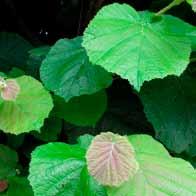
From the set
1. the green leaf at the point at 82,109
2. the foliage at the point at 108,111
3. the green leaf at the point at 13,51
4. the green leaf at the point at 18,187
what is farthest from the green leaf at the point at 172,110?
the green leaf at the point at 13,51

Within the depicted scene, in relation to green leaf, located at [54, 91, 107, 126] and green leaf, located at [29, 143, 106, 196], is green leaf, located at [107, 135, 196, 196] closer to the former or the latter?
green leaf, located at [29, 143, 106, 196]

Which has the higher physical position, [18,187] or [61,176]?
[61,176]

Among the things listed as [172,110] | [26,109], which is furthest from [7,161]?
[172,110]

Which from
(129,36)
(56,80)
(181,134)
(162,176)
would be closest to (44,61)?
(56,80)

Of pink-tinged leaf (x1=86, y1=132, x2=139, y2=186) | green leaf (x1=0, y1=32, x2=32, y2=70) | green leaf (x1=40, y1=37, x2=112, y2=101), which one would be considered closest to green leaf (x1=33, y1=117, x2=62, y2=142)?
green leaf (x1=40, y1=37, x2=112, y2=101)

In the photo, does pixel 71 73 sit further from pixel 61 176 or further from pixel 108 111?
pixel 61 176

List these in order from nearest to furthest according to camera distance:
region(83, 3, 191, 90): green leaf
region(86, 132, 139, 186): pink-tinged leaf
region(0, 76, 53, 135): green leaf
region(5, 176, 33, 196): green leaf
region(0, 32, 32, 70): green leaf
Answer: region(86, 132, 139, 186): pink-tinged leaf, region(83, 3, 191, 90): green leaf, region(0, 76, 53, 135): green leaf, region(5, 176, 33, 196): green leaf, region(0, 32, 32, 70): green leaf
